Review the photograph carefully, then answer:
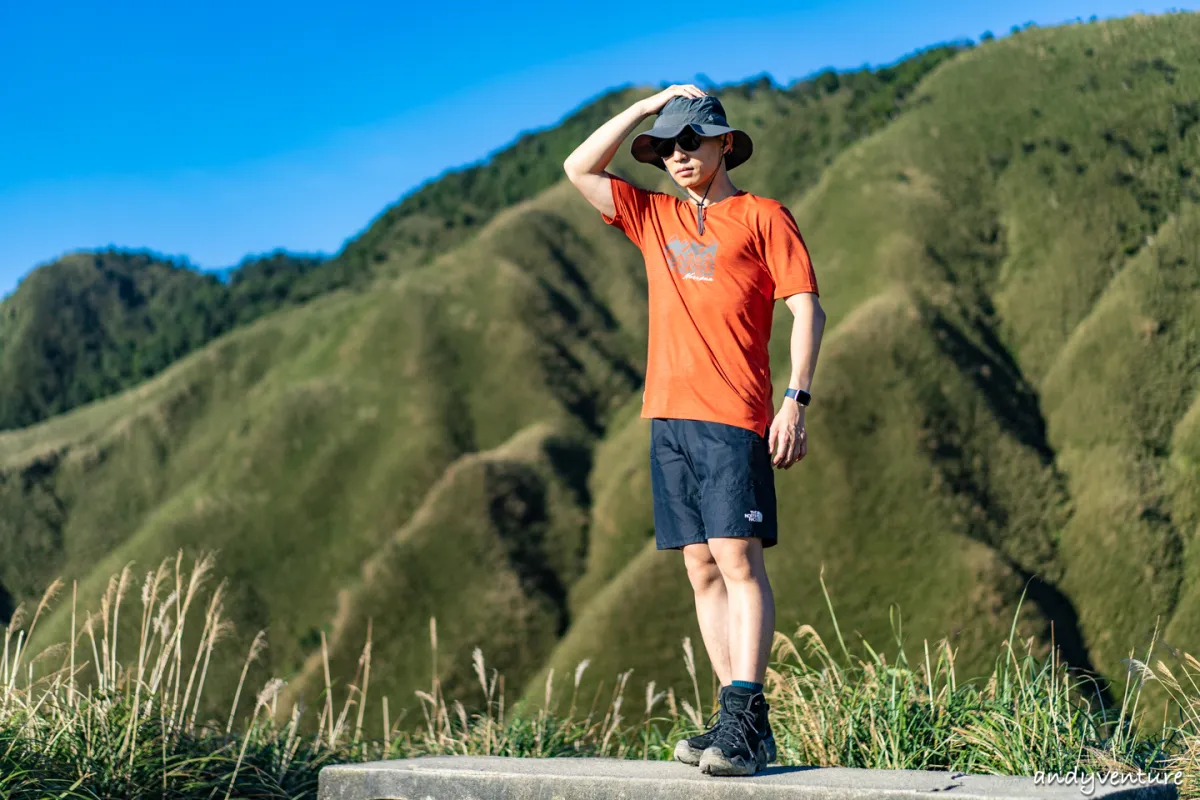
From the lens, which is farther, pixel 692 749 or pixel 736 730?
pixel 692 749

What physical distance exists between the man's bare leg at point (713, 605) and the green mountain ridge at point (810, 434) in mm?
38212

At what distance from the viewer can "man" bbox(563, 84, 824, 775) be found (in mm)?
5786

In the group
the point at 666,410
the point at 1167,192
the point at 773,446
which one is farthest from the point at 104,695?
the point at 1167,192

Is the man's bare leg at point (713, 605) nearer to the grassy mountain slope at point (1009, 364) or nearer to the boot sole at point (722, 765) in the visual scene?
the boot sole at point (722, 765)

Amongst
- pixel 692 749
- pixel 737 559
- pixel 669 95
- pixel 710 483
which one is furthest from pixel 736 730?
pixel 669 95

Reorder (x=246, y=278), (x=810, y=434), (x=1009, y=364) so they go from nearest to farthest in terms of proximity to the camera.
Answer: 1. (x=810, y=434)
2. (x=1009, y=364)
3. (x=246, y=278)

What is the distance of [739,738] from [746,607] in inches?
27.1

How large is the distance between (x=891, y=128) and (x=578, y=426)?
3119 centimetres

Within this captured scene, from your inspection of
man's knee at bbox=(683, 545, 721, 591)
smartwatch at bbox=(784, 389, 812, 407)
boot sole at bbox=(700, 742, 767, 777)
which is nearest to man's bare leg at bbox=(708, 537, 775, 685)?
man's knee at bbox=(683, 545, 721, 591)

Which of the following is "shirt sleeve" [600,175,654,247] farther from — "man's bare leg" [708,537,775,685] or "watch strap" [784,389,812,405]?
"man's bare leg" [708,537,775,685]

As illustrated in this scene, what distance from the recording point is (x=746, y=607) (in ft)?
19.0

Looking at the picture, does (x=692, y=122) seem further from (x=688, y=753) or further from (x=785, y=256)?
(x=688, y=753)

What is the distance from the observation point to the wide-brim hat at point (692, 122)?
6060 millimetres

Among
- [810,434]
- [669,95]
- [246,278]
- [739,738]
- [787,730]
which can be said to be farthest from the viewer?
[246,278]
